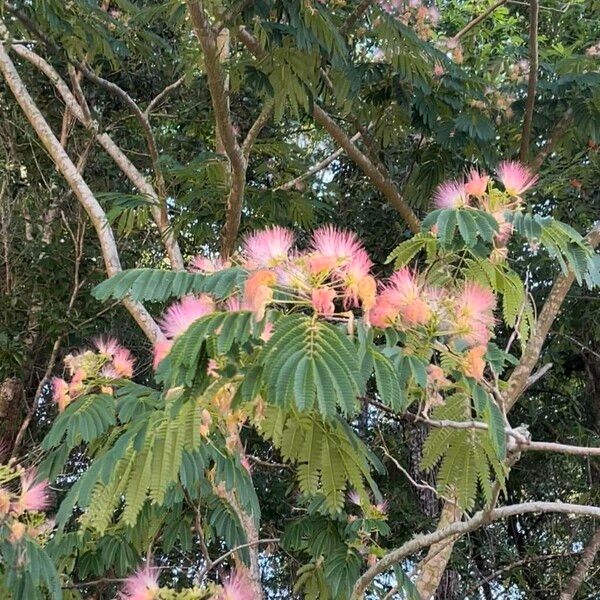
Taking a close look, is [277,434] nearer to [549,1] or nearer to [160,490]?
[160,490]

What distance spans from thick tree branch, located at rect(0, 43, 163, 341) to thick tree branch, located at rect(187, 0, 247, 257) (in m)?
0.51

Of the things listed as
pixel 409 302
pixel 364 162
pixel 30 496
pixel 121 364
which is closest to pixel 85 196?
pixel 364 162

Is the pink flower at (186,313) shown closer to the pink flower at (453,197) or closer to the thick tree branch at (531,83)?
the pink flower at (453,197)

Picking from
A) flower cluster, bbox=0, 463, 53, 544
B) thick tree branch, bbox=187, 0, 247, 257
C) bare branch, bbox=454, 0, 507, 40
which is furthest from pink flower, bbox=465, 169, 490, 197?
bare branch, bbox=454, 0, 507, 40

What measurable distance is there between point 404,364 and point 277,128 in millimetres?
3935

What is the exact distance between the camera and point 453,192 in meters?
2.29

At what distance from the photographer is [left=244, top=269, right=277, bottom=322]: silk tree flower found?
5.75 ft

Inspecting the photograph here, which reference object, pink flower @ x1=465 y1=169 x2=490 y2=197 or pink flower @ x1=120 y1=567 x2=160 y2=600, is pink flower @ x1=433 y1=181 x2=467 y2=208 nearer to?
pink flower @ x1=465 y1=169 x2=490 y2=197

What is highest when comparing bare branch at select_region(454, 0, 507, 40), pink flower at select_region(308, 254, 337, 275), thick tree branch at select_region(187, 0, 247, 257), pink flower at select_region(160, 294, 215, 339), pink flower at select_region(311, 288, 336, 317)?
bare branch at select_region(454, 0, 507, 40)

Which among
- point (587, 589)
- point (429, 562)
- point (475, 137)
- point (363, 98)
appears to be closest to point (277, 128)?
point (363, 98)

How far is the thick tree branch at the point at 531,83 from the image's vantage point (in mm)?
3939

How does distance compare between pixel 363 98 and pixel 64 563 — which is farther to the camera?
pixel 363 98

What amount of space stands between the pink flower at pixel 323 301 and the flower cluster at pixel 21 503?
1100 mm

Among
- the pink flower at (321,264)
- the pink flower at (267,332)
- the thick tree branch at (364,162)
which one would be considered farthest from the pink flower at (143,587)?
the thick tree branch at (364,162)
